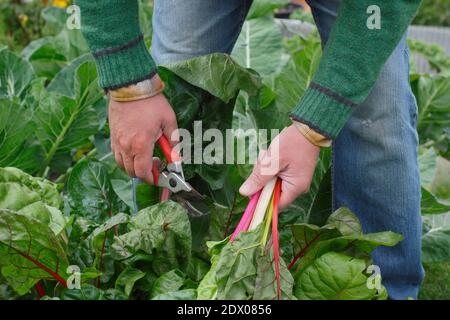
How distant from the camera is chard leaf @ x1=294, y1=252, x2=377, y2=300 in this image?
1702 mm

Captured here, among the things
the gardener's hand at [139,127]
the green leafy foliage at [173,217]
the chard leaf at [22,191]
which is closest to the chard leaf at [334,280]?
the green leafy foliage at [173,217]

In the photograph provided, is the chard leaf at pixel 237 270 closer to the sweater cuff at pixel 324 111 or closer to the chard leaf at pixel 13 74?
the sweater cuff at pixel 324 111

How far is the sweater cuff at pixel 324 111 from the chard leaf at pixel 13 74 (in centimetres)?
146

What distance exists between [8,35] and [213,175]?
3.15 m

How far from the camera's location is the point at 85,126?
2580mm

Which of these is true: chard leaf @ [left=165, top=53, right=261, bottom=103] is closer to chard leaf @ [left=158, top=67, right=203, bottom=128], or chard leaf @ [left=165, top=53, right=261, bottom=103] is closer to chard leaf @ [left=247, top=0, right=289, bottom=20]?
chard leaf @ [left=158, top=67, right=203, bottom=128]

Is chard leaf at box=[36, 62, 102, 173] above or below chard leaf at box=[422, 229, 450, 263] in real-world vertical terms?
above

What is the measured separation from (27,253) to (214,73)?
65 cm

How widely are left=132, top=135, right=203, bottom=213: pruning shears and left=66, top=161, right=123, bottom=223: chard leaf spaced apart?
348 mm

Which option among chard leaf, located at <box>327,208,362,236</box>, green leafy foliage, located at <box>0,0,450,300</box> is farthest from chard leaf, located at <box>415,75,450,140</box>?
chard leaf, located at <box>327,208,362,236</box>

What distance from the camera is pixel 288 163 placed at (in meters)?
1.63

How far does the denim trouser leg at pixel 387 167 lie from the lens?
1890mm

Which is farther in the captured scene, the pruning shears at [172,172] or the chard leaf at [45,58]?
the chard leaf at [45,58]

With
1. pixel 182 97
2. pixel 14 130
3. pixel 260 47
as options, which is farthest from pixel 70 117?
pixel 260 47
